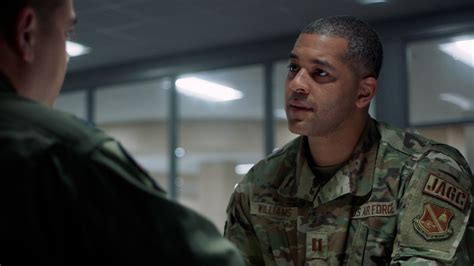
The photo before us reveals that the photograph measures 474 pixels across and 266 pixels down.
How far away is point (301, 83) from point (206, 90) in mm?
6026

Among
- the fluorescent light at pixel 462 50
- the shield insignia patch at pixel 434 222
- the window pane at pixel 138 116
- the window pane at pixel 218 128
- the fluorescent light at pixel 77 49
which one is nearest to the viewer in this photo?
the shield insignia patch at pixel 434 222

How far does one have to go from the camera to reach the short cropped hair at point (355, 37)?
5.30ft

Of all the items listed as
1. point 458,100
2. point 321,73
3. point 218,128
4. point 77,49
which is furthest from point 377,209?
point 218,128

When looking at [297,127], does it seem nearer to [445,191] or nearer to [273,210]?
[273,210]

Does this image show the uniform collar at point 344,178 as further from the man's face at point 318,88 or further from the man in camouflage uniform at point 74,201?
the man in camouflage uniform at point 74,201

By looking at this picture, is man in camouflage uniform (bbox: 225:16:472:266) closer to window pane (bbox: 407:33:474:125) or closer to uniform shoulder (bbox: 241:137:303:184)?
uniform shoulder (bbox: 241:137:303:184)

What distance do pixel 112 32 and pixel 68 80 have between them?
75.2 inches

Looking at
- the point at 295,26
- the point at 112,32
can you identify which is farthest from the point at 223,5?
the point at 112,32

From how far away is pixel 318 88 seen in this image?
1582 millimetres

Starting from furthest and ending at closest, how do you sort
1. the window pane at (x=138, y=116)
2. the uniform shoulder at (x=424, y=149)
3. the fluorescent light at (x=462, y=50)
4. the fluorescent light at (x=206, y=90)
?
the window pane at (x=138, y=116) → the fluorescent light at (x=206, y=90) → the fluorescent light at (x=462, y=50) → the uniform shoulder at (x=424, y=149)

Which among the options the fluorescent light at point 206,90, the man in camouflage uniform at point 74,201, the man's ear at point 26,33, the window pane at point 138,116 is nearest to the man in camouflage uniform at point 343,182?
the man in camouflage uniform at point 74,201

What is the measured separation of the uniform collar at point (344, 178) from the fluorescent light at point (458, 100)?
373 cm

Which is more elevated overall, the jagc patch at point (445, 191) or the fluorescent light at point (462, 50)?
the fluorescent light at point (462, 50)

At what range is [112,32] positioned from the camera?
5.75 metres
